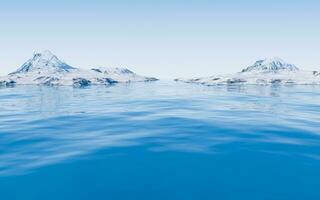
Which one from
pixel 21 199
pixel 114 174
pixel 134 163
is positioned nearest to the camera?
pixel 21 199

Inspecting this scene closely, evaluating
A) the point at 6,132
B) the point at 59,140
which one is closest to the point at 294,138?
the point at 59,140

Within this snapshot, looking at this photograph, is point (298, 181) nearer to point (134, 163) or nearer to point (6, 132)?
point (134, 163)

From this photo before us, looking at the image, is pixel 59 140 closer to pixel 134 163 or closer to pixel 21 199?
pixel 134 163

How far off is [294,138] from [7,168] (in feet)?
35.8

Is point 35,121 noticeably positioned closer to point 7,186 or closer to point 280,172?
point 7,186

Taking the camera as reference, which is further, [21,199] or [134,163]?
[134,163]

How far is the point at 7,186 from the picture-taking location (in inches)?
287

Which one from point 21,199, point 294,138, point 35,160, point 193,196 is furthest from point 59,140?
point 294,138

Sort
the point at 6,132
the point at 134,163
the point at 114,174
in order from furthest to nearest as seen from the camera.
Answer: the point at 6,132 → the point at 134,163 → the point at 114,174

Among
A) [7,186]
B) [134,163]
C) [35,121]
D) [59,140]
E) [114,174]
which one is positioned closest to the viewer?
[7,186]

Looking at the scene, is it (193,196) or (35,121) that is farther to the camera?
(35,121)

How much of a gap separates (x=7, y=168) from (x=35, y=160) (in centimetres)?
92

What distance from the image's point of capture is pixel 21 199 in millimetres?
6738

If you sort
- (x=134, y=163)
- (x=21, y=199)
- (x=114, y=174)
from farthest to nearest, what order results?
(x=134, y=163)
(x=114, y=174)
(x=21, y=199)
